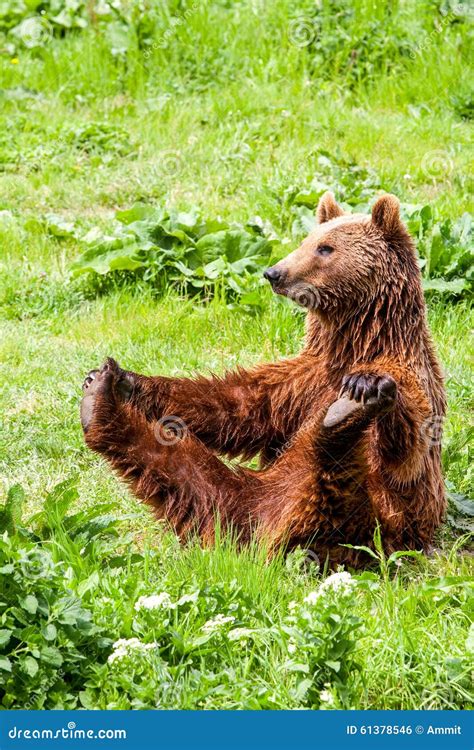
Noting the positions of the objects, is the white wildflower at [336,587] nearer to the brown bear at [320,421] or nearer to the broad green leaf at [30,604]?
the brown bear at [320,421]

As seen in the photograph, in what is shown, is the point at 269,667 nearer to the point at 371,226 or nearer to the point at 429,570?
the point at 429,570

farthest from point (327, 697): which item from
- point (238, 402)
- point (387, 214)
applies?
point (387, 214)

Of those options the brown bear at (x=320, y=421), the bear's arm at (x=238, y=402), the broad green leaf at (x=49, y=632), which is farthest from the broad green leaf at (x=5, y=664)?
the bear's arm at (x=238, y=402)

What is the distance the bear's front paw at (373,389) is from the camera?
457 cm

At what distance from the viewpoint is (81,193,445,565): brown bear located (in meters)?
4.78

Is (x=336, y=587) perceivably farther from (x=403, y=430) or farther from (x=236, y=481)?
(x=236, y=481)

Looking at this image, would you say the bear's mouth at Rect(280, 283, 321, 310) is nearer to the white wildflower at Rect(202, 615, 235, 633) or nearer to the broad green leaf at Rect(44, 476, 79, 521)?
the broad green leaf at Rect(44, 476, 79, 521)

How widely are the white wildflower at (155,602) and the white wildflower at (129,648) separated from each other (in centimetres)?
18

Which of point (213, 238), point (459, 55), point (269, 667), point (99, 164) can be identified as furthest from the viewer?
point (459, 55)

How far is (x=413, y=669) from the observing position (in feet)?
13.0

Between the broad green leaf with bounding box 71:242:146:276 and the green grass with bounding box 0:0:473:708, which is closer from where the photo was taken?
the green grass with bounding box 0:0:473:708

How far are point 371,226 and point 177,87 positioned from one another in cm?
631

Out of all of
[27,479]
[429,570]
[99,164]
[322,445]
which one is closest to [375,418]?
[322,445]

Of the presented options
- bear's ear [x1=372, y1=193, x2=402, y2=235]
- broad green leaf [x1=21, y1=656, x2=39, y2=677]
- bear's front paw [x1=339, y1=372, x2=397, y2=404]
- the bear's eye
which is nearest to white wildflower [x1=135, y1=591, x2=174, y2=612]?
broad green leaf [x1=21, y1=656, x2=39, y2=677]
